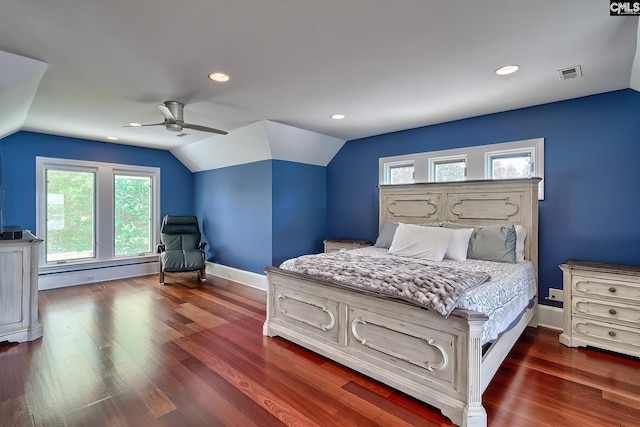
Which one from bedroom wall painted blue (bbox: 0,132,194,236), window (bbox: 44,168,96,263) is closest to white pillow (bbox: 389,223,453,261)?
bedroom wall painted blue (bbox: 0,132,194,236)

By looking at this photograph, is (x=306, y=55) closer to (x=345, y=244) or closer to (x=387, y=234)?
(x=387, y=234)

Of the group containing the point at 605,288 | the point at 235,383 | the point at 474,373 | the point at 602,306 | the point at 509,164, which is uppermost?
the point at 509,164

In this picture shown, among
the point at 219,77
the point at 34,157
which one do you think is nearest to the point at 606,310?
the point at 219,77

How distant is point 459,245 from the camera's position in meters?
3.26

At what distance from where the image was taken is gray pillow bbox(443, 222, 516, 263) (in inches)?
122

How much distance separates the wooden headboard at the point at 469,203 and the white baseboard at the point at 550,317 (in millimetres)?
465

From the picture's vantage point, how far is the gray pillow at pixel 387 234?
401cm

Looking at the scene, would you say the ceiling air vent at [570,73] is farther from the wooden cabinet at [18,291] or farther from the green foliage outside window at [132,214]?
the green foliage outside window at [132,214]

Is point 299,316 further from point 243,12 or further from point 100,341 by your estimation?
point 243,12

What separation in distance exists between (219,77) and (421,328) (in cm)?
259

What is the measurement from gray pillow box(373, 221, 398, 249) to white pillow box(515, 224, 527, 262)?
1.34m

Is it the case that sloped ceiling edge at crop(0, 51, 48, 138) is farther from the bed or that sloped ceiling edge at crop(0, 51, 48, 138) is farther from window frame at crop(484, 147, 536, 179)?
window frame at crop(484, 147, 536, 179)

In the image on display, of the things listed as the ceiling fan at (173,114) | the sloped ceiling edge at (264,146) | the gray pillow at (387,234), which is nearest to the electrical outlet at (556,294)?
the gray pillow at (387,234)

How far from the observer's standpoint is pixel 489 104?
340 centimetres
